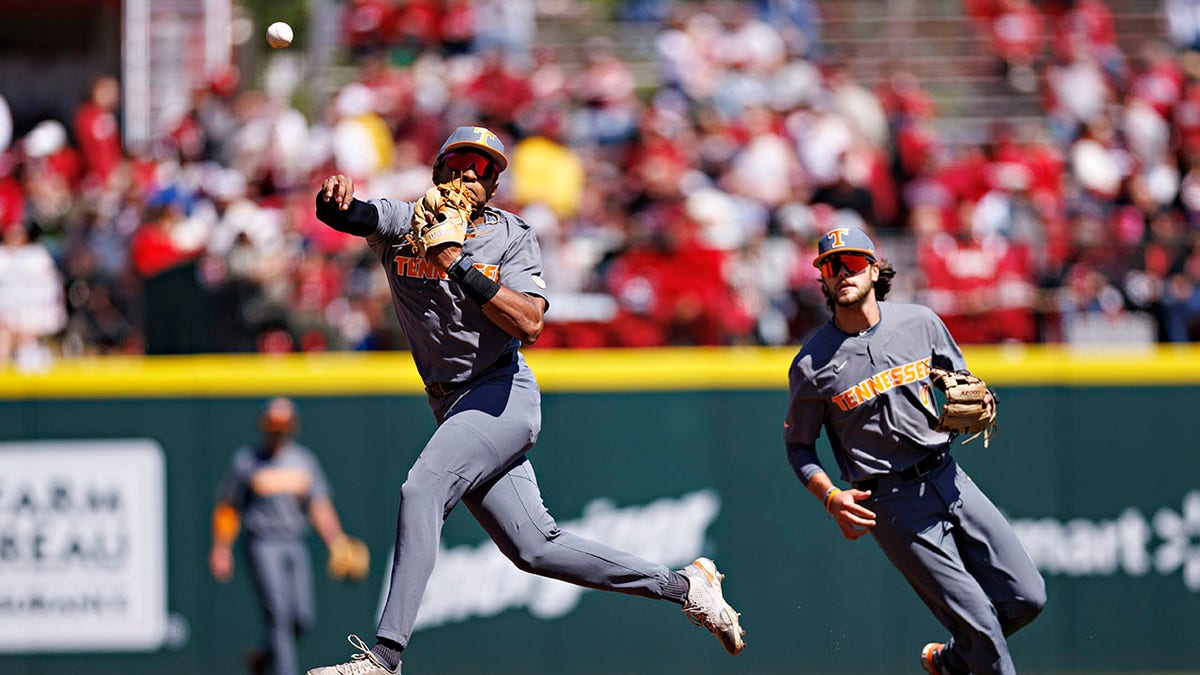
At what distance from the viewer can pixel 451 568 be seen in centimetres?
1349

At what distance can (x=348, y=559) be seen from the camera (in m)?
13.3

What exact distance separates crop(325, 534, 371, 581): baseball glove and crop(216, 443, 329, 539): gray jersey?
36 centimetres

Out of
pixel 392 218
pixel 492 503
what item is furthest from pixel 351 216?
pixel 492 503

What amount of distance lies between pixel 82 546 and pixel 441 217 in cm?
819

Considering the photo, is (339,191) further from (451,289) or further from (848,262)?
(848,262)

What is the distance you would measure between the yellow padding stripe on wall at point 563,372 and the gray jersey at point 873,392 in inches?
215

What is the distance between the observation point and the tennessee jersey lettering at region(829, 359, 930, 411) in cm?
757

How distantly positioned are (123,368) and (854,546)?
632cm

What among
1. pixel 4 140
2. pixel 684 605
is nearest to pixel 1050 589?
pixel 684 605

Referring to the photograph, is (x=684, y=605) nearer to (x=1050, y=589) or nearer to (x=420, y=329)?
(x=420, y=329)

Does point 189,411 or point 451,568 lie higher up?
point 189,411

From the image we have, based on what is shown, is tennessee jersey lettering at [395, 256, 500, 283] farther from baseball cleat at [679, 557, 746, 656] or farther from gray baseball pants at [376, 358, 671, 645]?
baseball cleat at [679, 557, 746, 656]

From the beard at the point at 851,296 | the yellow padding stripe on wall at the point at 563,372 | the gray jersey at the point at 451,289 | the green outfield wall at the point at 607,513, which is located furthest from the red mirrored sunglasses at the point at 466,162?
the green outfield wall at the point at 607,513

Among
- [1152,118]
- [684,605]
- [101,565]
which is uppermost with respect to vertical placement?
[1152,118]
